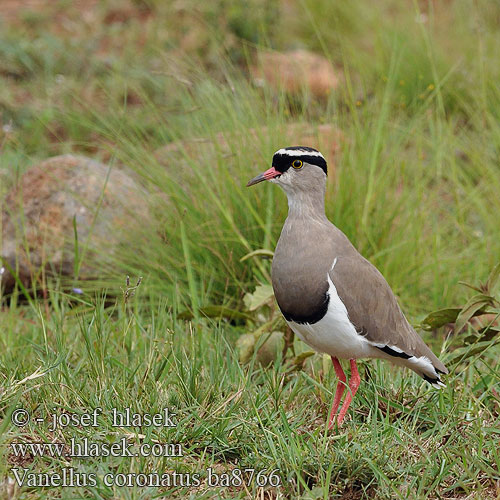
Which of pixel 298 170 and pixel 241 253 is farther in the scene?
pixel 241 253

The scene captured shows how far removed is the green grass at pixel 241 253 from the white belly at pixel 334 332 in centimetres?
22

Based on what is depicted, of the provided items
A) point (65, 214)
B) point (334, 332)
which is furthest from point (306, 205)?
point (65, 214)

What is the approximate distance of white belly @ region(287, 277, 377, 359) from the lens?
10.9 ft

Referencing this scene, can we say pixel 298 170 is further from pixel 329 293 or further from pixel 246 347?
pixel 246 347

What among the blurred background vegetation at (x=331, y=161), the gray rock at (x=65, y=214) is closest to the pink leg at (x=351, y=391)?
the blurred background vegetation at (x=331, y=161)

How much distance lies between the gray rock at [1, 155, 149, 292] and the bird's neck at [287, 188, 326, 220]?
1.73 m

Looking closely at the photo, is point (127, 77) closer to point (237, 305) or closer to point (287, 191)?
point (237, 305)

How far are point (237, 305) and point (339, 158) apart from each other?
1.11 meters

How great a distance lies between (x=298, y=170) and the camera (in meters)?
3.58

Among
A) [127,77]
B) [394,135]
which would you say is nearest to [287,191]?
[394,135]

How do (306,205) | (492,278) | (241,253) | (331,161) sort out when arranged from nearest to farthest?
(306,205)
(492,278)
(241,253)
(331,161)

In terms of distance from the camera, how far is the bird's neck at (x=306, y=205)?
3.55 metres

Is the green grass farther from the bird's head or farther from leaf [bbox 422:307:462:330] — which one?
the bird's head

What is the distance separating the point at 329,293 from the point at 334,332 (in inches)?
6.3
